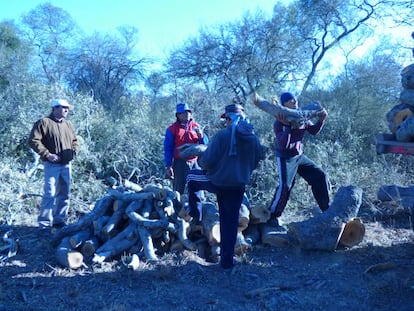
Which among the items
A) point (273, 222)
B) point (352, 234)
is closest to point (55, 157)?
point (273, 222)

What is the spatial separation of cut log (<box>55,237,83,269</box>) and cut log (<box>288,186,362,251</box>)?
2482 millimetres

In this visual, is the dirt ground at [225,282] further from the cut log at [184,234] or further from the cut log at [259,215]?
the cut log at [259,215]

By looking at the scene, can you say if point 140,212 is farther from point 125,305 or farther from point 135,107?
point 135,107

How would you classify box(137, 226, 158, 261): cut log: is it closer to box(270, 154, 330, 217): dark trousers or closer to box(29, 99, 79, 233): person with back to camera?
box(29, 99, 79, 233): person with back to camera

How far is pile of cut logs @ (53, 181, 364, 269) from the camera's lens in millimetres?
5586

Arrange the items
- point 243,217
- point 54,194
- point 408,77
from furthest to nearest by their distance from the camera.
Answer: point 54,194 → point 243,217 → point 408,77

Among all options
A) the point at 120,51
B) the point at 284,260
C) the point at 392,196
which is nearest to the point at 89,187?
the point at 284,260

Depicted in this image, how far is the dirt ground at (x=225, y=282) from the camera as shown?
4.60 meters

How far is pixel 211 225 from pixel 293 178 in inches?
50.9

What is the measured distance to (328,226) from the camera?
557cm

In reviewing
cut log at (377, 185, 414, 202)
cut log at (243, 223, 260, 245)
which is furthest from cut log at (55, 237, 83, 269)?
cut log at (377, 185, 414, 202)

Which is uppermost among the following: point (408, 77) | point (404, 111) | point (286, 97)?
point (408, 77)

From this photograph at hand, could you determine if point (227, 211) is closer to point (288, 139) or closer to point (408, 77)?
point (288, 139)

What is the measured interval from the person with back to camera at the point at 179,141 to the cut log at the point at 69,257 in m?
1.73
